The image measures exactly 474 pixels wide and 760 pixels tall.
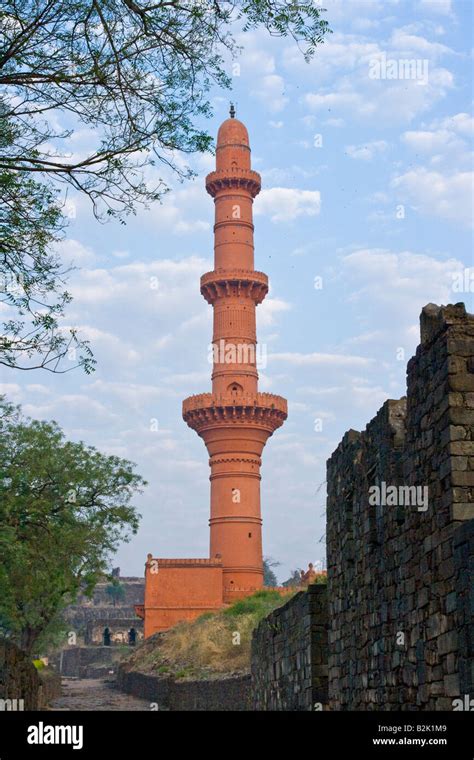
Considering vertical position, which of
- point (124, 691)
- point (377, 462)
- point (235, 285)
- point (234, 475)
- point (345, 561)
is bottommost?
point (124, 691)

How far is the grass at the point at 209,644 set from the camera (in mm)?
27625

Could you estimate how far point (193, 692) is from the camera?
79.9 feet

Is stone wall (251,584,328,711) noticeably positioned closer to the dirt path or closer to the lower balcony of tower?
the dirt path

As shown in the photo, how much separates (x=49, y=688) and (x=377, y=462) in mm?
20549

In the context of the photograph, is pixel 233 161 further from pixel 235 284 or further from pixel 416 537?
pixel 416 537

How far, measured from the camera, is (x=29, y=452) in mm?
22172

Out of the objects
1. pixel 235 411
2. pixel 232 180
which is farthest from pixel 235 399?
pixel 232 180

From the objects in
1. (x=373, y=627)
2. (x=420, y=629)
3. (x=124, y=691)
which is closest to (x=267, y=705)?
(x=373, y=627)

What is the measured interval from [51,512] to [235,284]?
71.0ft

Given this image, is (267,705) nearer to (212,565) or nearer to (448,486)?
(448,486)

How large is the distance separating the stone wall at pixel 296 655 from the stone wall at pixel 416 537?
47.5 inches

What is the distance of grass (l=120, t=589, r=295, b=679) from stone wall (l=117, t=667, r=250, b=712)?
0.51m

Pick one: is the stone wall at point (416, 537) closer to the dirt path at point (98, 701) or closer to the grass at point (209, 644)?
the dirt path at point (98, 701)

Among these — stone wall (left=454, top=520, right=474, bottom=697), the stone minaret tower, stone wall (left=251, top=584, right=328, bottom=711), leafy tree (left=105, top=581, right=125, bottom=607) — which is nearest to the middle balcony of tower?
the stone minaret tower
